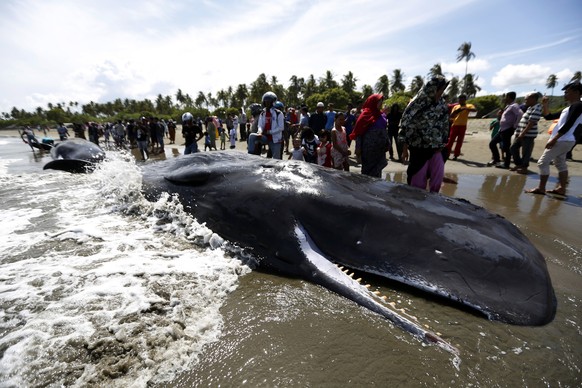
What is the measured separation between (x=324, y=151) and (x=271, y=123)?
1488 mm

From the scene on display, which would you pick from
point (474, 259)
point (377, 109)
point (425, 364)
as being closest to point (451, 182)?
point (377, 109)

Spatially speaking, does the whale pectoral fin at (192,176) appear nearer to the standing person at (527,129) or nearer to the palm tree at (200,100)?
the standing person at (527,129)

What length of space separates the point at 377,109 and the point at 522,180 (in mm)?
5236

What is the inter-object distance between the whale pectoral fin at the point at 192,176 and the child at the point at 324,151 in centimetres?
340

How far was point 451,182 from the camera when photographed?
24.6ft

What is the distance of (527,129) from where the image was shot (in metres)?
7.91

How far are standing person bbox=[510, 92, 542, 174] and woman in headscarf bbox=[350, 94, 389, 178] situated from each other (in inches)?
204

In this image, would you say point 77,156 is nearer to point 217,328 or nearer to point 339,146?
point 339,146

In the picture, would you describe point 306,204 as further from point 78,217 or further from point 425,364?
point 78,217

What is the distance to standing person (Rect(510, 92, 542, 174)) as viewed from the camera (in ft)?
25.5

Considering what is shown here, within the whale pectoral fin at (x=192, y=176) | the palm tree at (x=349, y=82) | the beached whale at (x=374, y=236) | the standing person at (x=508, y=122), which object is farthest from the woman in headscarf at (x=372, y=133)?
the palm tree at (x=349, y=82)

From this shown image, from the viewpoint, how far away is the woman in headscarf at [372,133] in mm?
5254

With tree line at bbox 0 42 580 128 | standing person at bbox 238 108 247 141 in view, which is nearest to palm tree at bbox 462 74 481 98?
tree line at bbox 0 42 580 128

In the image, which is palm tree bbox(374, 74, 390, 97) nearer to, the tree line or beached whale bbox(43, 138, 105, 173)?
the tree line
